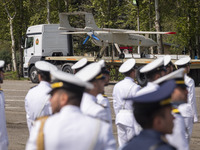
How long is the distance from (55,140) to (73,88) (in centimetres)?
A: 39

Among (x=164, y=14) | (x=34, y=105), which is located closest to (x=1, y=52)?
(x=164, y=14)

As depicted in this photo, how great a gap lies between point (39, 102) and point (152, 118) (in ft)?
9.65

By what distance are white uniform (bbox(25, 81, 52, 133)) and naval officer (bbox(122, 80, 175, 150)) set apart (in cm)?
277

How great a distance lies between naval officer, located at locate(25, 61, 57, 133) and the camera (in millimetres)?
5824

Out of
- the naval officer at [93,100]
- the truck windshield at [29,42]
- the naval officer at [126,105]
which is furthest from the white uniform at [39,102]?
the truck windshield at [29,42]

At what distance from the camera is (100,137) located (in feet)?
11.2

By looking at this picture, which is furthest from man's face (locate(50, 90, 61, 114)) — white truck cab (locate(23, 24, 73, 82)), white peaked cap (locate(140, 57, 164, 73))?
white truck cab (locate(23, 24, 73, 82))

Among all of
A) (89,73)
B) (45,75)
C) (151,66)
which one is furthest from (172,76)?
(45,75)

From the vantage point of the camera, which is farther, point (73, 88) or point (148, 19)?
point (148, 19)

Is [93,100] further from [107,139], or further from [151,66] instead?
[107,139]

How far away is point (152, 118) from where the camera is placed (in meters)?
3.10

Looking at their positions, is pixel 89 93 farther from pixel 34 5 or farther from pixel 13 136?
pixel 34 5

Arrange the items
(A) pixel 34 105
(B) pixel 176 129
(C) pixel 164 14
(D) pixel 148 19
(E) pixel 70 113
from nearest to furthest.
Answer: (E) pixel 70 113 < (B) pixel 176 129 < (A) pixel 34 105 < (D) pixel 148 19 < (C) pixel 164 14

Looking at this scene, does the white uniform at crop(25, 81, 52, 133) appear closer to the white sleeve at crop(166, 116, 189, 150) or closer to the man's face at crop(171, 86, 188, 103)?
the man's face at crop(171, 86, 188, 103)
